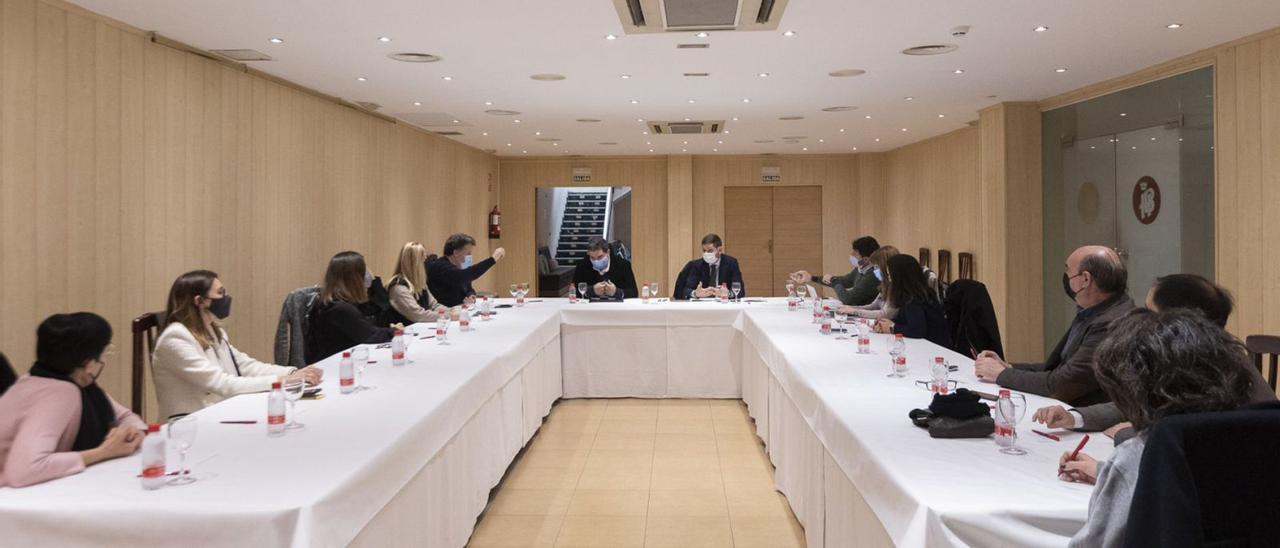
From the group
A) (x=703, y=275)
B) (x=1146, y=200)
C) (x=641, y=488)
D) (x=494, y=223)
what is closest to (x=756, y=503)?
(x=641, y=488)

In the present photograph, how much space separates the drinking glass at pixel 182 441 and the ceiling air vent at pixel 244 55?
5.18 metres

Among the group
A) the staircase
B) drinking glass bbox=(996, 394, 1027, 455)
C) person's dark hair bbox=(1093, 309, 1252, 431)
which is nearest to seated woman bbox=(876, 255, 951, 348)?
drinking glass bbox=(996, 394, 1027, 455)

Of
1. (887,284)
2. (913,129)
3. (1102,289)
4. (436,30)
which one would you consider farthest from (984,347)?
(913,129)

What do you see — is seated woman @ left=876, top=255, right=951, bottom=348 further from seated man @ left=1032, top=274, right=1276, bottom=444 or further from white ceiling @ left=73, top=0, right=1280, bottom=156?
seated man @ left=1032, top=274, right=1276, bottom=444

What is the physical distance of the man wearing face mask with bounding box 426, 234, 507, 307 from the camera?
7.89 metres

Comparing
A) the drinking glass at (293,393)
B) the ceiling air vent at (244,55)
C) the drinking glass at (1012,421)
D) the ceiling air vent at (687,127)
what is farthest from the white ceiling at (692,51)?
the drinking glass at (1012,421)

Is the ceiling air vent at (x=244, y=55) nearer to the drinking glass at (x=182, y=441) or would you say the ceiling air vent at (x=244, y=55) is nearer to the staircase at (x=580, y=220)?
the drinking glass at (x=182, y=441)

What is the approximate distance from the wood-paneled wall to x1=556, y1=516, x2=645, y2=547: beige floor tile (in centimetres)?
362

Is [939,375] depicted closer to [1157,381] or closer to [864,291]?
[1157,381]

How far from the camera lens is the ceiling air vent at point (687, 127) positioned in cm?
1149

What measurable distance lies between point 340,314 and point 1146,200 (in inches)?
293

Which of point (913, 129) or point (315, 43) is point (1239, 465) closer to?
point (315, 43)

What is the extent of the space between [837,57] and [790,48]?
57 cm

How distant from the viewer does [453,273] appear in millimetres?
7898
